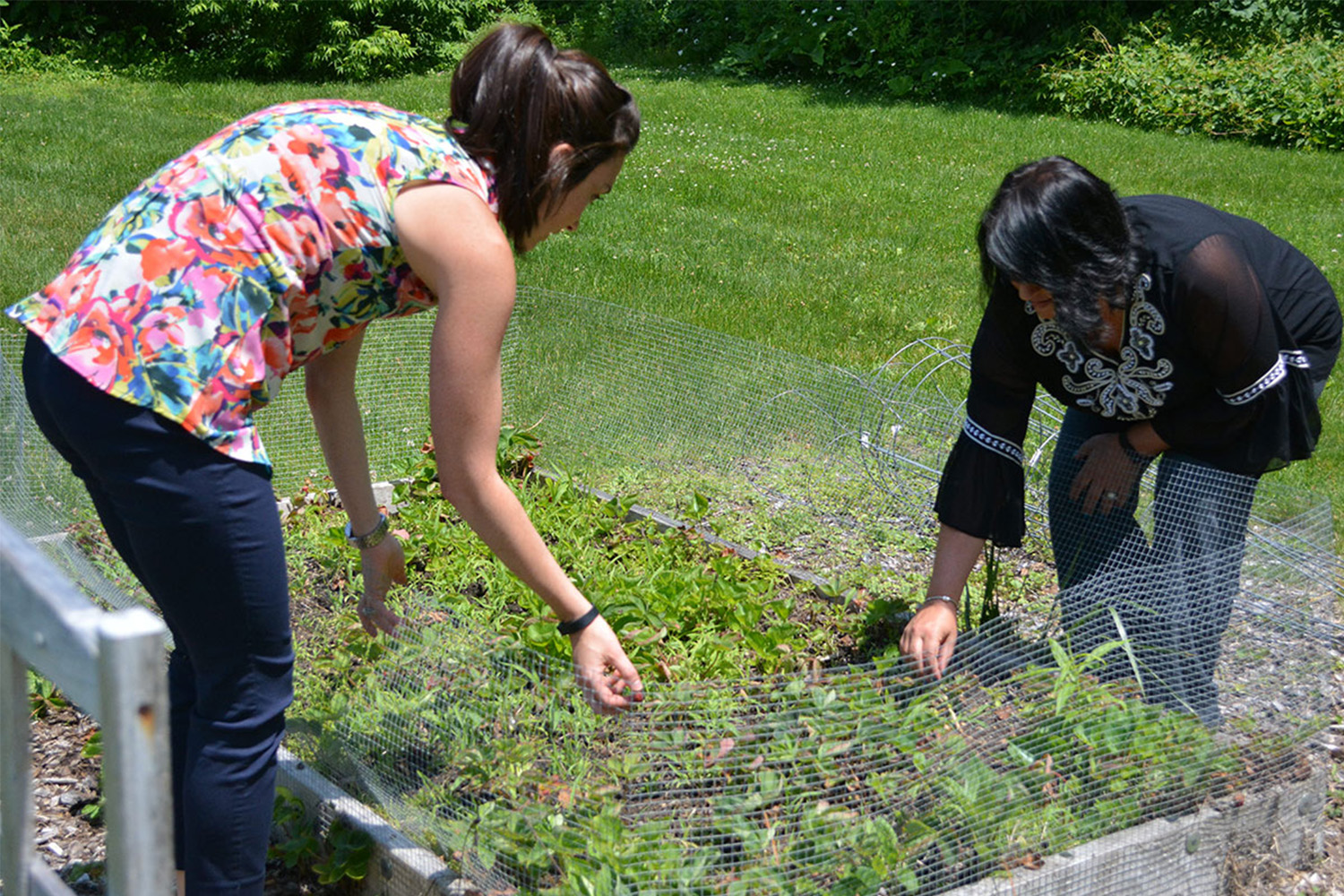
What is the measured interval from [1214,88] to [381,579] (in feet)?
32.9

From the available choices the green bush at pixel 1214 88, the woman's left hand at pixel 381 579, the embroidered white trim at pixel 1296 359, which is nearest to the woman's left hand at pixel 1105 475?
the embroidered white trim at pixel 1296 359

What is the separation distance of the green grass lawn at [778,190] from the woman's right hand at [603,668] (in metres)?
2.68

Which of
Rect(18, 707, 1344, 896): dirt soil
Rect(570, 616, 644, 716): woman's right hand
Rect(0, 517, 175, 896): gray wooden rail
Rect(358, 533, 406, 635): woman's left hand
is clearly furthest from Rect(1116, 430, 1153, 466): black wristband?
Rect(0, 517, 175, 896): gray wooden rail

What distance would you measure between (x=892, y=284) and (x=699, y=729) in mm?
4274

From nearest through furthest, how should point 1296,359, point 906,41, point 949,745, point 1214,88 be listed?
point 949,745 < point 1296,359 < point 1214,88 < point 906,41

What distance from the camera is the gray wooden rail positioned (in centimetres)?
97

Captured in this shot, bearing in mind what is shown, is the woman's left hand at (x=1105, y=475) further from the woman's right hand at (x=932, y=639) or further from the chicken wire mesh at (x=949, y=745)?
the woman's right hand at (x=932, y=639)

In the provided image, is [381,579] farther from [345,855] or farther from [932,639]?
[932,639]

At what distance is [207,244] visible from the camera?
156 cm

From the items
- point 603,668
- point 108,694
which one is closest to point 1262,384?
point 603,668

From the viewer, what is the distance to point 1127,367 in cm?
242

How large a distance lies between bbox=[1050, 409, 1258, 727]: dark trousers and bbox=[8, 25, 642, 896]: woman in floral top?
1089 millimetres

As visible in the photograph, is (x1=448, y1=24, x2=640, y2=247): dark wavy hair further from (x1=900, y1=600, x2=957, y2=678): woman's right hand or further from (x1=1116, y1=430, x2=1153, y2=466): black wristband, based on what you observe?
(x1=1116, y1=430, x2=1153, y2=466): black wristband

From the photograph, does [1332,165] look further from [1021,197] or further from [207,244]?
[207,244]
